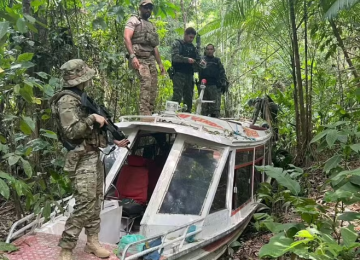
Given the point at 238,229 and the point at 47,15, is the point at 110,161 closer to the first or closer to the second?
the point at 238,229

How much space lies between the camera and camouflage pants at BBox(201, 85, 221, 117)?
8609mm

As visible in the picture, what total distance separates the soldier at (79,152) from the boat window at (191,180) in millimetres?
890

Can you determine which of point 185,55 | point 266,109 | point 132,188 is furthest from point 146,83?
point 266,109

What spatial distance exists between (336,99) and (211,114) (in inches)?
112

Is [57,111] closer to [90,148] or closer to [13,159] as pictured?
[90,148]

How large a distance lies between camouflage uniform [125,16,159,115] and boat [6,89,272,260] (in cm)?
82

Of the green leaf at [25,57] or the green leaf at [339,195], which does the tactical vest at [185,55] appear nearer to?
the green leaf at [25,57]

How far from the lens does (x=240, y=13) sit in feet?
27.4

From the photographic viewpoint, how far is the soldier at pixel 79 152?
12.0 feet

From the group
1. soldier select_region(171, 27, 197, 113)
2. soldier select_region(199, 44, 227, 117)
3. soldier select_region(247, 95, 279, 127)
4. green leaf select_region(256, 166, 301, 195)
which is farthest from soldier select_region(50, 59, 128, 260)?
soldier select_region(247, 95, 279, 127)

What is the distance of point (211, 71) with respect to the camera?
842 centimetres

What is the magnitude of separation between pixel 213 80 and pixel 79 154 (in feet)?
17.2

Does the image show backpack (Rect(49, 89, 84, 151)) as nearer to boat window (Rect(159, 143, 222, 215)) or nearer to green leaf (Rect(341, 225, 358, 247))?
boat window (Rect(159, 143, 222, 215))

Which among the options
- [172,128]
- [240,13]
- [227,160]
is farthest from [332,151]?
[172,128]
